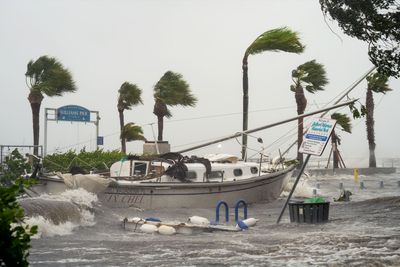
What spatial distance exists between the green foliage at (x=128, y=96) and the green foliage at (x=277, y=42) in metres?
16.0

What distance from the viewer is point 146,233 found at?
15.8 meters

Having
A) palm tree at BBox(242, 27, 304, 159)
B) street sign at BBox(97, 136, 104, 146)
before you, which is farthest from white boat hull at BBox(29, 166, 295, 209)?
street sign at BBox(97, 136, 104, 146)

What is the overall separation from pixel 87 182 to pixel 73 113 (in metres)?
16.1

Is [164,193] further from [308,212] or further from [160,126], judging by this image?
[160,126]

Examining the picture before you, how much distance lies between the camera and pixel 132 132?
46812 millimetres

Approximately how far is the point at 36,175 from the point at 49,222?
4877 mm

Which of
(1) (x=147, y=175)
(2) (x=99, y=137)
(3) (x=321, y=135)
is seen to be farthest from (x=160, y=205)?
(2) (x=99, y=137)

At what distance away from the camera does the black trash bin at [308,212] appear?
15.8 m

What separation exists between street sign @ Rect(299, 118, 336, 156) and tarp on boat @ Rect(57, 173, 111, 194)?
8.97 m

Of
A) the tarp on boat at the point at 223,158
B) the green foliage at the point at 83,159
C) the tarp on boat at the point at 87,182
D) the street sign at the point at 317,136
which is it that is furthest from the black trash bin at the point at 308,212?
the green foliage at the point at 83,159

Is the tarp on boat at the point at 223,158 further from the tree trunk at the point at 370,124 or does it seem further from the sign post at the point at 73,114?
the tree trunk at the point at 370,124

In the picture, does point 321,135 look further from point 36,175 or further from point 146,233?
point 36,175

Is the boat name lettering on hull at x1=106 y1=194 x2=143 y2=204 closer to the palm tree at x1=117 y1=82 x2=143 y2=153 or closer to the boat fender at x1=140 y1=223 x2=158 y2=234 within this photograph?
the boat fender at x1=140 y1=223 x2=158 y2=234

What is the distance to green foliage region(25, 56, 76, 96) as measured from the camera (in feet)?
124
